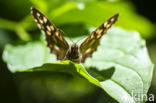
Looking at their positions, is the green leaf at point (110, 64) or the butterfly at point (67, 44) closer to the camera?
the green leaf at point (110, 64)

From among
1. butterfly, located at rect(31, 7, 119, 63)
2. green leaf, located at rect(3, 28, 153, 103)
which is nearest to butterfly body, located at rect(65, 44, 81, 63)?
butterfly, located at rect(31, 7, 119, 63)

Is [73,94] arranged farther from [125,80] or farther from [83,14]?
[125,80]

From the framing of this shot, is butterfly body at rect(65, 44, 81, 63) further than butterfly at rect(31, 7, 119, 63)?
Yes

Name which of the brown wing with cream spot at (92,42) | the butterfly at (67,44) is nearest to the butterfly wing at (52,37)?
the butterfly at (67,44)

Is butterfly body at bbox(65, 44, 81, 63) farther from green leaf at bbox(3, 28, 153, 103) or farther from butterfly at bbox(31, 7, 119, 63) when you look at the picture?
green leaf at bbox(3, 28, 153, 103)

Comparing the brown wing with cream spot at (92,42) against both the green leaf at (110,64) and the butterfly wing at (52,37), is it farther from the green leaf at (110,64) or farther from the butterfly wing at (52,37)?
the butterfly wing at (52,37)

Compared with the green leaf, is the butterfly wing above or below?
above

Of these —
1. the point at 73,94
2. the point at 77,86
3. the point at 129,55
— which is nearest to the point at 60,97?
the point at 73,94

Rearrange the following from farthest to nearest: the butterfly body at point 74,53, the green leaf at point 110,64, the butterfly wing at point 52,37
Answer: the butterfly body at point 74,53 → the butterfly wing at point 52,37 → the green leaf at point 110,64
